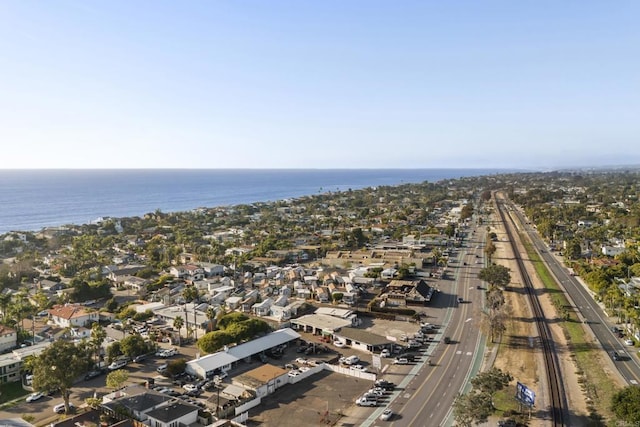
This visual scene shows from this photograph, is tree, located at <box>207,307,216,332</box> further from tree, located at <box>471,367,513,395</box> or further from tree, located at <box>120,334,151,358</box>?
tree, located at <box>471,367,513,395</box>

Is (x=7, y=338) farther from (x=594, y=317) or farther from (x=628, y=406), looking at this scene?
(x=594, y=317)

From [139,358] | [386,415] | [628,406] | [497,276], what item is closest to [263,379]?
[386,415]

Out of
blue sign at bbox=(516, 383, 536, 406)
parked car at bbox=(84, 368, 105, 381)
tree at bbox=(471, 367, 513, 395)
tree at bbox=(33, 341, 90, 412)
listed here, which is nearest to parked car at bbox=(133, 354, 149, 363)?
parked car at bbox=(84, 368, 105, 381)

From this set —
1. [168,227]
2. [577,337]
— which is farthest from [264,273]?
[168,227]

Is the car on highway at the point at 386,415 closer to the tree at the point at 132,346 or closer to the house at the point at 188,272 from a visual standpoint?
the tree at the point at 132,346

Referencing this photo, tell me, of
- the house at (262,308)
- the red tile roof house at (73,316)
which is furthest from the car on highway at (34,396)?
the house at (262,308)
